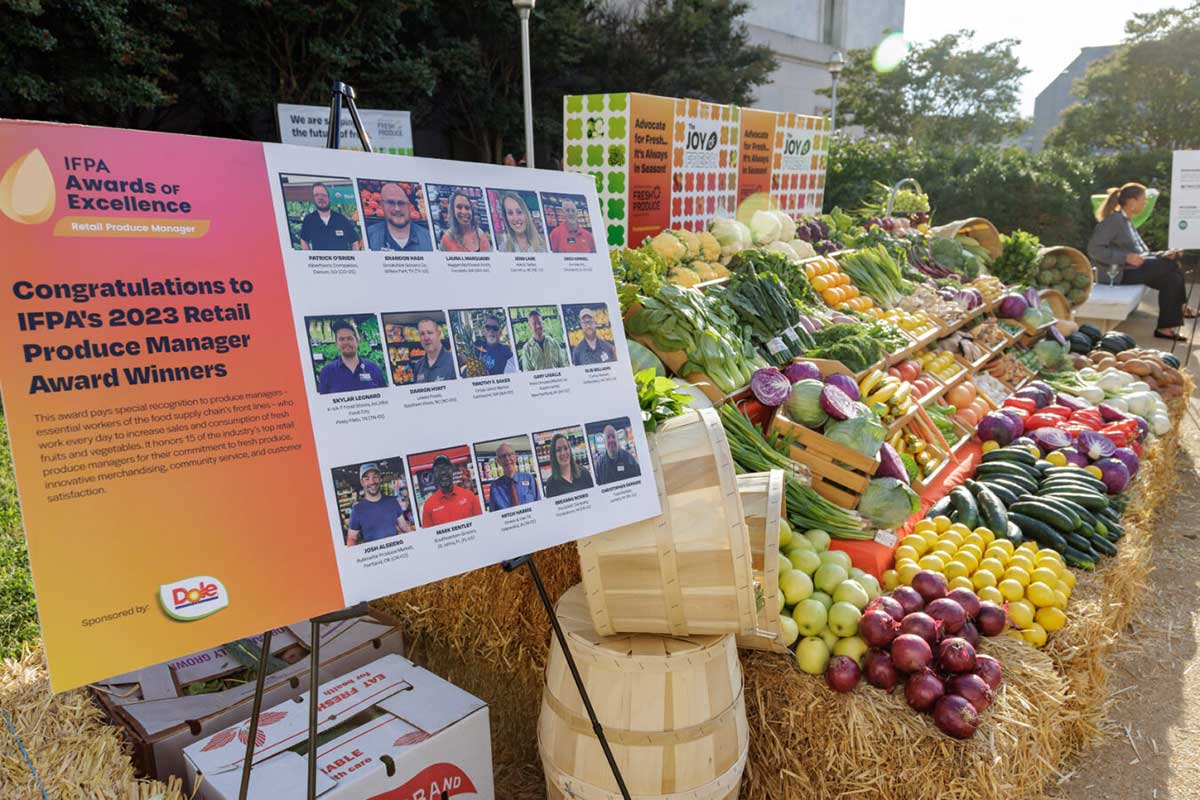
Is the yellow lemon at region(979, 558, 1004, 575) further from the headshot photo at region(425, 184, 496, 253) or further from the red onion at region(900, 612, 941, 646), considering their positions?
the headshot photo at region(425, 184, 496, 253)

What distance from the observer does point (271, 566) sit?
1.55 metres

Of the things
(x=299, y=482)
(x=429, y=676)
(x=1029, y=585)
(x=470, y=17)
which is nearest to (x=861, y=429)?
(x=1029, y=585)

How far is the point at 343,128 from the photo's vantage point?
9.34m

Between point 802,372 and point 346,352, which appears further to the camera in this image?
point 802,372

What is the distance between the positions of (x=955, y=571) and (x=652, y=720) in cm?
187

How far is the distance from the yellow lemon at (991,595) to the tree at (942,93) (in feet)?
84.9

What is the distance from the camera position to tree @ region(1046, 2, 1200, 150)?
20894mm

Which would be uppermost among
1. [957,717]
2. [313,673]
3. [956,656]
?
[313,673]

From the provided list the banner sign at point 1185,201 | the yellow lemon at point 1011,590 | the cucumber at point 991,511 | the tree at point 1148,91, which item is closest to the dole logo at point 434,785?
the yellow lemon at point 1011,590

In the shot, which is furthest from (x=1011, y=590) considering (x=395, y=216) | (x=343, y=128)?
(x=343, y=128)

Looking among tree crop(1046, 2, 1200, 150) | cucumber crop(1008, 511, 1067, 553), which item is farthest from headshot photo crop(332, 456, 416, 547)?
tree crop(1046, 2, 1200, 150)

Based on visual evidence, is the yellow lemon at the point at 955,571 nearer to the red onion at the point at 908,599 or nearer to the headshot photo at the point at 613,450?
the red onion at the point at 908,599

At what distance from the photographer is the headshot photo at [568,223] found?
2.15 m

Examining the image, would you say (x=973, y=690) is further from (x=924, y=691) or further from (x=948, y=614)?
(x=948, y=614)
